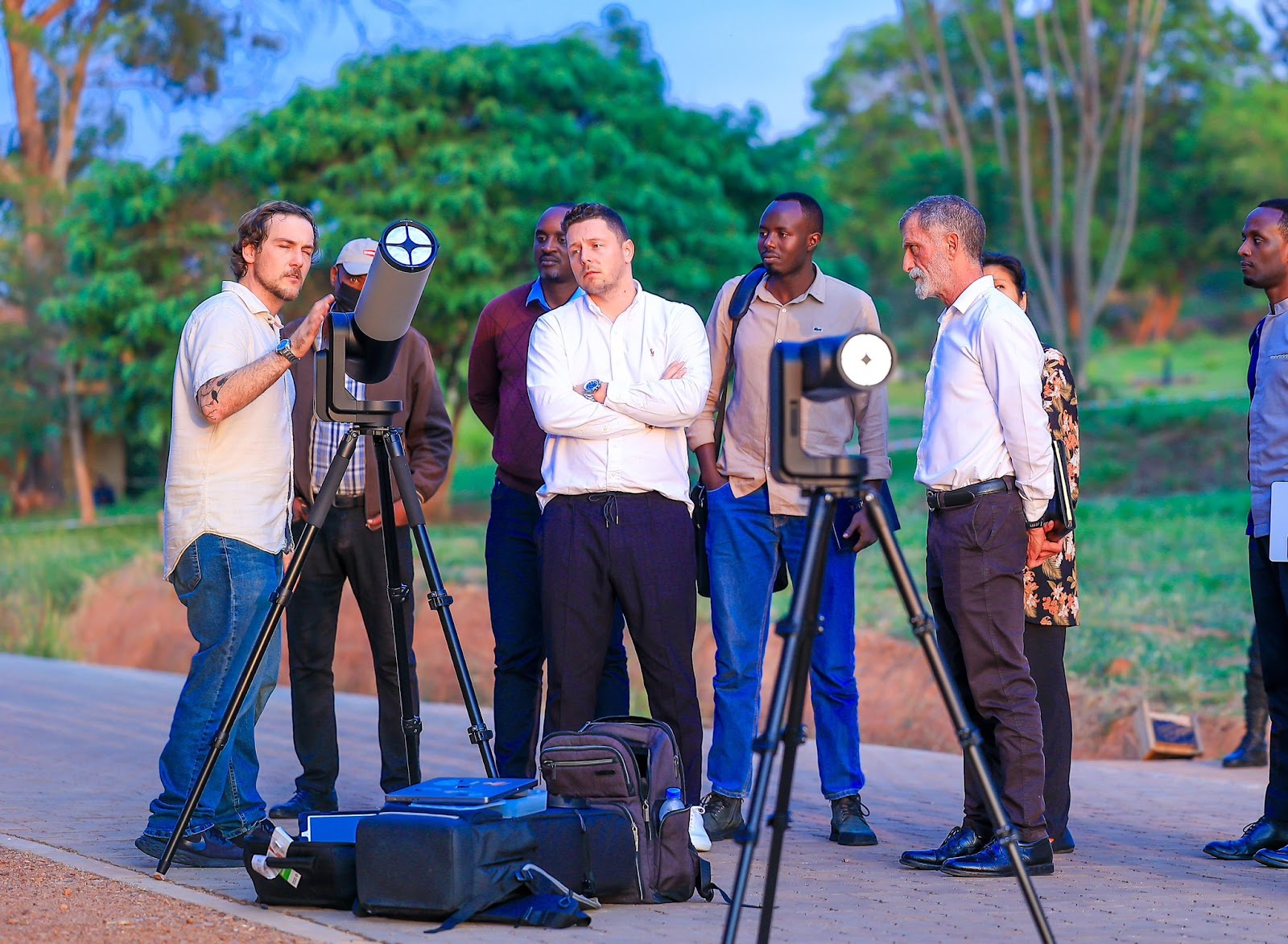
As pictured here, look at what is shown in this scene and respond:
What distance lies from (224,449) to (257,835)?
1292 millimetres

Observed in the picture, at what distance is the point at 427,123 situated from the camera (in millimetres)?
23016

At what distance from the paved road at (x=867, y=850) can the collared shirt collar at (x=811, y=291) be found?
2.00 m

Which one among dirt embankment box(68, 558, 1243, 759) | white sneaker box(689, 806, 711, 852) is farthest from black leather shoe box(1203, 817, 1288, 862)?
dirt embankment box(68, 558, 1243, 759)

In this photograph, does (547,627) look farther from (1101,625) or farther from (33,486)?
(33,486)

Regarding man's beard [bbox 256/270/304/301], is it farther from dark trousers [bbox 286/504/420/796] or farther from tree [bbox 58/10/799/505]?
tree [bbox 58/10/799/505]

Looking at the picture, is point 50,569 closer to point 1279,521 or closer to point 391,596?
point 391,596

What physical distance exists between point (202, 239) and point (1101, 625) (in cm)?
1618

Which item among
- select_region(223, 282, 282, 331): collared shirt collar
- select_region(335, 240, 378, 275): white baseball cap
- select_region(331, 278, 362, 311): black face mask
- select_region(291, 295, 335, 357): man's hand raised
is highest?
select_region(335, 240, 378, 275): white baseball cap

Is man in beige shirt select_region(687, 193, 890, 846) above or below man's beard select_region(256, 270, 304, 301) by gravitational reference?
below

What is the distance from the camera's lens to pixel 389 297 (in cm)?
470

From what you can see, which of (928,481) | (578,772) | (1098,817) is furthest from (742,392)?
(1098,817)

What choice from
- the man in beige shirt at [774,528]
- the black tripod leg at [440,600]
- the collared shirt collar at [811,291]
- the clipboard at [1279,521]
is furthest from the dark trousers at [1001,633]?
the black tripod leg at [440,600]

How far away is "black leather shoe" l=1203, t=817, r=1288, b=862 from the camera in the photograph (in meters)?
5.37

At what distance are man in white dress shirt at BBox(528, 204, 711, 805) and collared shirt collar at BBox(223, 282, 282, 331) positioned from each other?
0.89 meters
